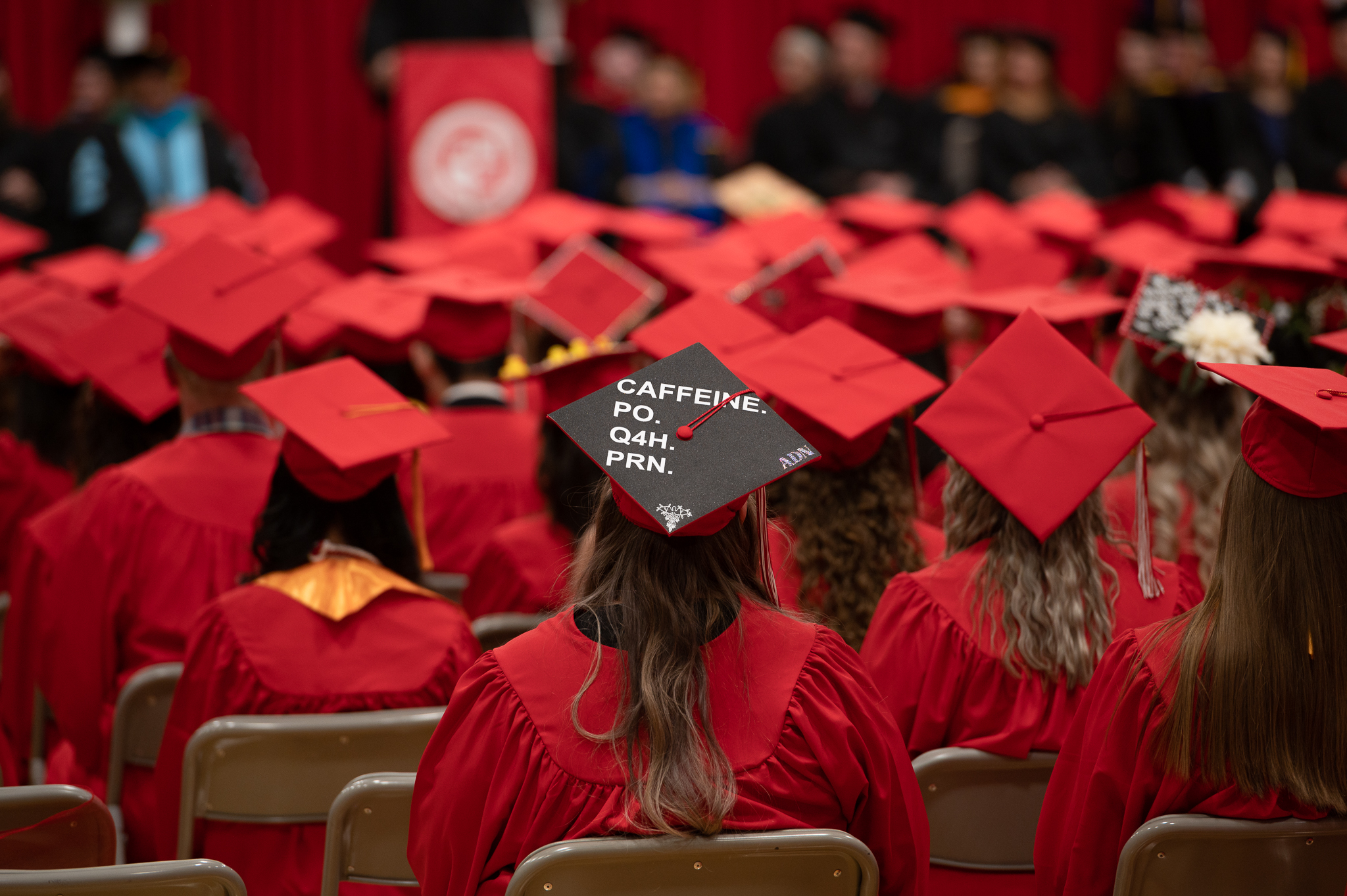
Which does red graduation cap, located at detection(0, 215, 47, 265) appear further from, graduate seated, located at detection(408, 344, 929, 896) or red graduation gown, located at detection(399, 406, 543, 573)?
graduate seated, located at detection(408, 344, 929, 896)

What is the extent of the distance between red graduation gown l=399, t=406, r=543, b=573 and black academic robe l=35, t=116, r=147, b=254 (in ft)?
16.4

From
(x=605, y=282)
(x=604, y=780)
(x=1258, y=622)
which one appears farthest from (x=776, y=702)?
(x=605, y=282)

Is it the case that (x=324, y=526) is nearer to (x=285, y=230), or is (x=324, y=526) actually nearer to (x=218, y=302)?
(x=218, y=302)

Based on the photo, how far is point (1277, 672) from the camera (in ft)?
5.92

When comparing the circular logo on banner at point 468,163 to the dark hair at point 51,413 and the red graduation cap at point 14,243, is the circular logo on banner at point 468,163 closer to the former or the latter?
the red graduation cap at point 14,243

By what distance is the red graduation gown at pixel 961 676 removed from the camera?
7.18 ft

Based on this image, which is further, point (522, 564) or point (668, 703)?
point (522, 564)

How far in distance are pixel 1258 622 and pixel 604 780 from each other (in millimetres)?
959

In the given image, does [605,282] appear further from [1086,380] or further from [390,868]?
[390,868]

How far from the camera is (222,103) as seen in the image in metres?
10.2

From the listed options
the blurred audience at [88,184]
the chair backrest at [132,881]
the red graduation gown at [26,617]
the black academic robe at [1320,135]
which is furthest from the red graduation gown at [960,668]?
the black academic robe at [1320,135]

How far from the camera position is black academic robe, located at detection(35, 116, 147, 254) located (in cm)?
791

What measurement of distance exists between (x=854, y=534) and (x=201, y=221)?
4039mm

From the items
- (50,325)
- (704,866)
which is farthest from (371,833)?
(50,325)
